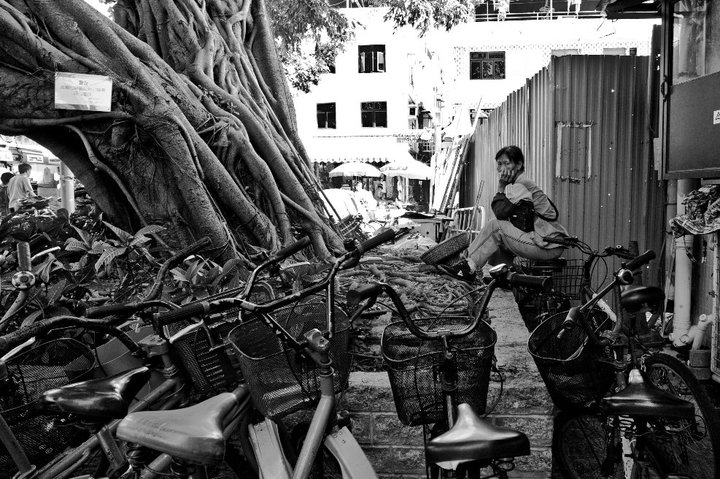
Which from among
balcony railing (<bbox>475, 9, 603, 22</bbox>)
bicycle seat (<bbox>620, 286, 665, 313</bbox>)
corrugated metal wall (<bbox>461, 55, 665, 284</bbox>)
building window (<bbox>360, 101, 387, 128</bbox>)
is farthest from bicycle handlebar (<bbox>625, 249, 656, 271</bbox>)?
building window (<bbox>360, 101, 387, 128</bbox>)

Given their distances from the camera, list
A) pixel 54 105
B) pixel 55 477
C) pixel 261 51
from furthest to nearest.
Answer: pixel 261 51 → pixel 54 105 → pixel 55 477

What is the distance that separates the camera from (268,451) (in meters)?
2.79

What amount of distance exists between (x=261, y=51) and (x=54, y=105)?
3582mm

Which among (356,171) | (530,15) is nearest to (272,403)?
(356,171)

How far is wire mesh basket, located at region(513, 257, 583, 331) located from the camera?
5.47m

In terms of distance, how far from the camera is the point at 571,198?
6.90m

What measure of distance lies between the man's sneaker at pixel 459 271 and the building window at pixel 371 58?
3125 centimetres

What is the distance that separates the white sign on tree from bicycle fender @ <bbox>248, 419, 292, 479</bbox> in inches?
138

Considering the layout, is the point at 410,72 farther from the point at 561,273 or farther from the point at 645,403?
the point at 645,403

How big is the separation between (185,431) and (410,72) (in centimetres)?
3195

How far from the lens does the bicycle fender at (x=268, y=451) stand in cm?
274

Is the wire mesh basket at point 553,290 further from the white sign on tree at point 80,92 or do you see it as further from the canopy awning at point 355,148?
the canopy awning at point 355,148

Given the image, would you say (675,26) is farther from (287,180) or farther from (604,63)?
(287,180)

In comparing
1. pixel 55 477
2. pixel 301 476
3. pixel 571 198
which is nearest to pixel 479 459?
pixel 301 476
